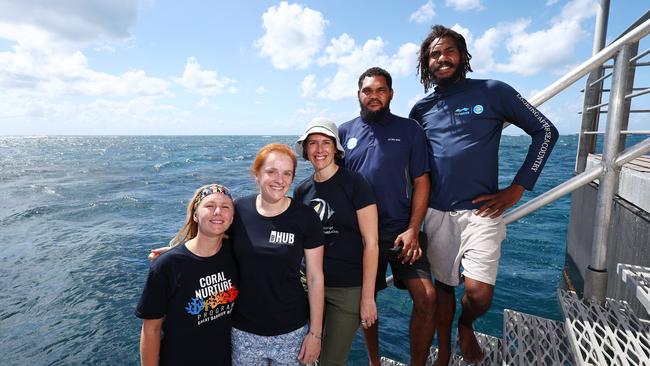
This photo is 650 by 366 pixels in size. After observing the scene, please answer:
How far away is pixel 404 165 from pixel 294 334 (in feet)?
5.02

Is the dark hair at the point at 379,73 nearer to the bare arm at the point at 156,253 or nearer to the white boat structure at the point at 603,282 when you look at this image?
the white boat structure at the point at 603,282

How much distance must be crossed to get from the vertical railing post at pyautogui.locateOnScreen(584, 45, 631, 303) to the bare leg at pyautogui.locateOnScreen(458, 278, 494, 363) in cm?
75

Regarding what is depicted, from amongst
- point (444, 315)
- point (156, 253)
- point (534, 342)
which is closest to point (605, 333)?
point (534, 342)

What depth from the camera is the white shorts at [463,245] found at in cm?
269

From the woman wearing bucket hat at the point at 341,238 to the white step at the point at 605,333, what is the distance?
1308mm

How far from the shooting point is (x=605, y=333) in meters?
2.26

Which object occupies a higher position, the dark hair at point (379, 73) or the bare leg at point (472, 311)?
the dark hair at point (379, 73)

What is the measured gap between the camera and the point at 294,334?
259cm

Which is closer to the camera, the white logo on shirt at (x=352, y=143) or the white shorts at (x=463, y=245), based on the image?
the white shorts at (x=463, y=245)

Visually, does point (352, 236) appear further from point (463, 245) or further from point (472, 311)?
point (472, 311)

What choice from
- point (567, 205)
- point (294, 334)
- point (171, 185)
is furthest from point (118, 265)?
point (567, 205)

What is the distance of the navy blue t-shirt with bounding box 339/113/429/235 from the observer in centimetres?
280

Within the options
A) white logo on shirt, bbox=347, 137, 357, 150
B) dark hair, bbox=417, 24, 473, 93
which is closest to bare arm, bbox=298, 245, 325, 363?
white logo on shirt, bbox=347, 137, 357, 150

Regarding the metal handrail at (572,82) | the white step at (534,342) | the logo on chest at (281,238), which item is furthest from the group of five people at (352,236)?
the white step at (534,342)
